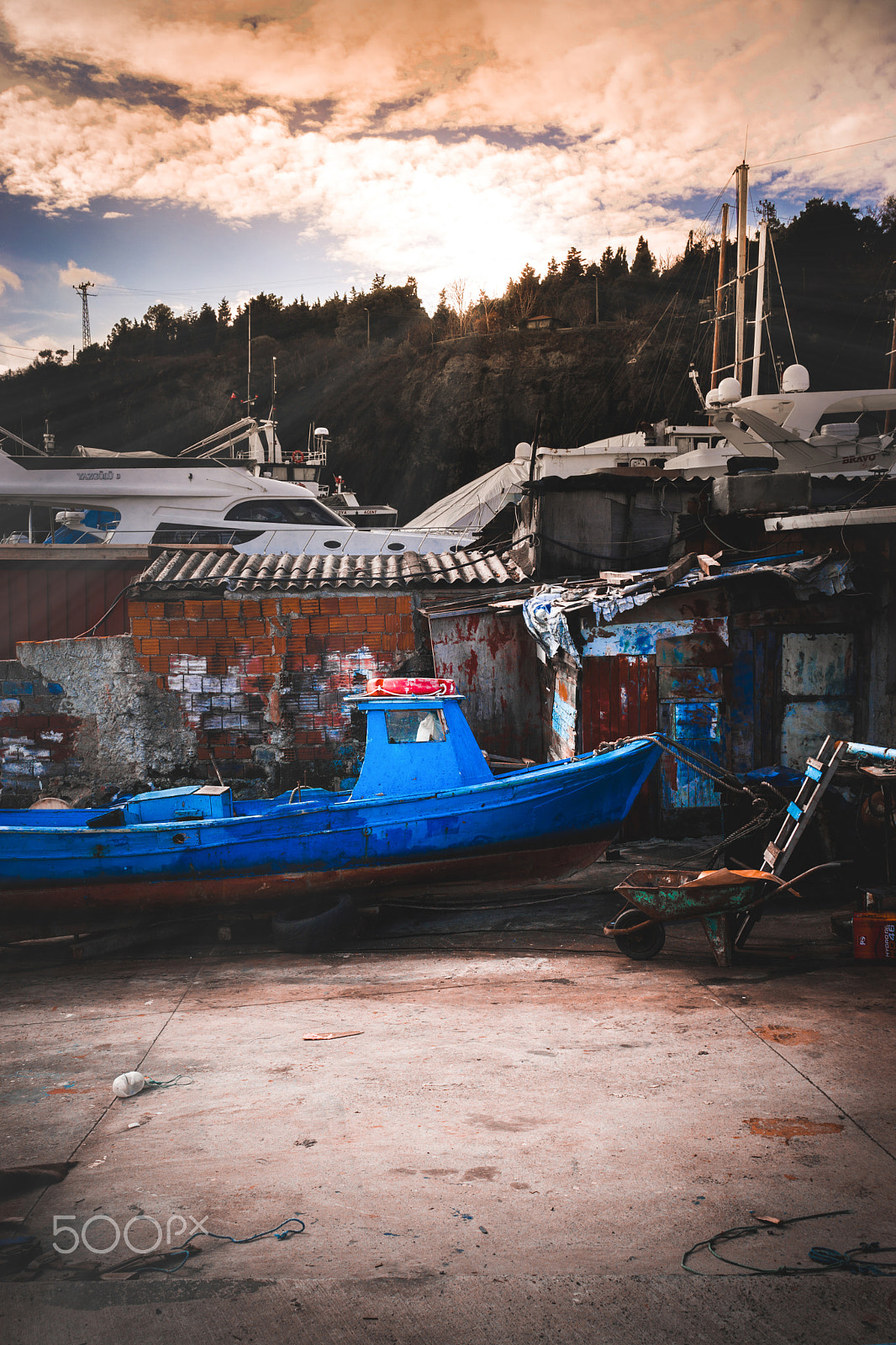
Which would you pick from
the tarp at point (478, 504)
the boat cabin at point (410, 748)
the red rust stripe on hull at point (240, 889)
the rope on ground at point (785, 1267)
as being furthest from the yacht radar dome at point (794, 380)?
the rope on ground at point (785, 1267)

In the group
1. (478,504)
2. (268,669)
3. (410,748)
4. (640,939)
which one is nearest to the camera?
(640,939)

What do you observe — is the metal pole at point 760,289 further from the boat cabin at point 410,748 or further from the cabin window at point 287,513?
the boat cabin at point 410,748

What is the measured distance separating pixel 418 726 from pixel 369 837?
99 centimetres

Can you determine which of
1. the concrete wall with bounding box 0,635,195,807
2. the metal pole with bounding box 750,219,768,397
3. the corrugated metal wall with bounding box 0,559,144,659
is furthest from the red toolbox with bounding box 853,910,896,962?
the metal pole with bounding box 750,219,768,397

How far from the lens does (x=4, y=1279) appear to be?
255 centimetres

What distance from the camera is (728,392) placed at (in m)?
12.8

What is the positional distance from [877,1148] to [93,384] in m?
46.1

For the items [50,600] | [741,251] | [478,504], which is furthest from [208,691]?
[741,251]

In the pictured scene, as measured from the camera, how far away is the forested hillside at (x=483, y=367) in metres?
29.4

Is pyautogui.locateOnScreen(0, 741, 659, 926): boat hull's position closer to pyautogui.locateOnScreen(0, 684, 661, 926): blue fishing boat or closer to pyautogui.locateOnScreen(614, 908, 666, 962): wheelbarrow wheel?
pyautogui.locateOnScreen(0, 684, 661, 926): blue fishing boat

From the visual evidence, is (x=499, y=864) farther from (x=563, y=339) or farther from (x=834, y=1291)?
(x=563, y=339)

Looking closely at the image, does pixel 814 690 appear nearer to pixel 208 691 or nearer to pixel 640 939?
pixel 640 939

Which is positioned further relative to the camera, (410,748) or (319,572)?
(319,572)

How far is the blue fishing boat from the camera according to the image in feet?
20.6
